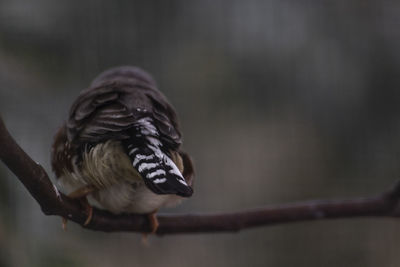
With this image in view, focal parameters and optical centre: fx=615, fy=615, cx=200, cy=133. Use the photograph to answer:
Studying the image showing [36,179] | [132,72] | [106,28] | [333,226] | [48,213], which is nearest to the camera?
[36,179]

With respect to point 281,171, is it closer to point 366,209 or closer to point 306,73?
point 306,73

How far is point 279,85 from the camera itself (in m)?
5.22

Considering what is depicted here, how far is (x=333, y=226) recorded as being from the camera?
5.61m

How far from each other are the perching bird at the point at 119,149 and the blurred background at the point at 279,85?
95 centimetres

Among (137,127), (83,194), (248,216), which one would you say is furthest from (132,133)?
(248,216)

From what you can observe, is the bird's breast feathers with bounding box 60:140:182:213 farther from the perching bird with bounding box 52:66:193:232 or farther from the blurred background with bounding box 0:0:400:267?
the blurred background with bounding box 0:0:400:267

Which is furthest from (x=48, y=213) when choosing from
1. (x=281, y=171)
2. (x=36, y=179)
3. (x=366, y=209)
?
(x=281, y=171)

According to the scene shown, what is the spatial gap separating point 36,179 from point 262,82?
10.7 feet

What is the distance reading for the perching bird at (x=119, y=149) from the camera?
8.75 ft

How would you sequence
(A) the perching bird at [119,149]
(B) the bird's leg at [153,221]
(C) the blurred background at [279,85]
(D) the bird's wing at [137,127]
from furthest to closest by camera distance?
(C) the blurred background at [279,85], (B) the bird's leg at [153,221], (A) the perching bird at [119,149], (D) the bird's wing at [137,127]

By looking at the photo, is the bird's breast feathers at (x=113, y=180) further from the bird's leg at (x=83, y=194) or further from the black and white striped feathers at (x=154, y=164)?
the black and white striped feathers at (x=154, y=164)

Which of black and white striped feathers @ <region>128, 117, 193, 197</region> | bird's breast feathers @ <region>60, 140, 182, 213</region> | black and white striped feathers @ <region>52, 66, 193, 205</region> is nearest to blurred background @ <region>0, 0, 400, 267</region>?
black and white striped feathers @ <region>52, 66, 193, 205</region>

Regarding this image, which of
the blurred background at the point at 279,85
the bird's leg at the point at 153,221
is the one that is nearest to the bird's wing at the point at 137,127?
the bird's leg at the point at 153,221

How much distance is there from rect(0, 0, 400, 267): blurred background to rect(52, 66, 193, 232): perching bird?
95 cm
